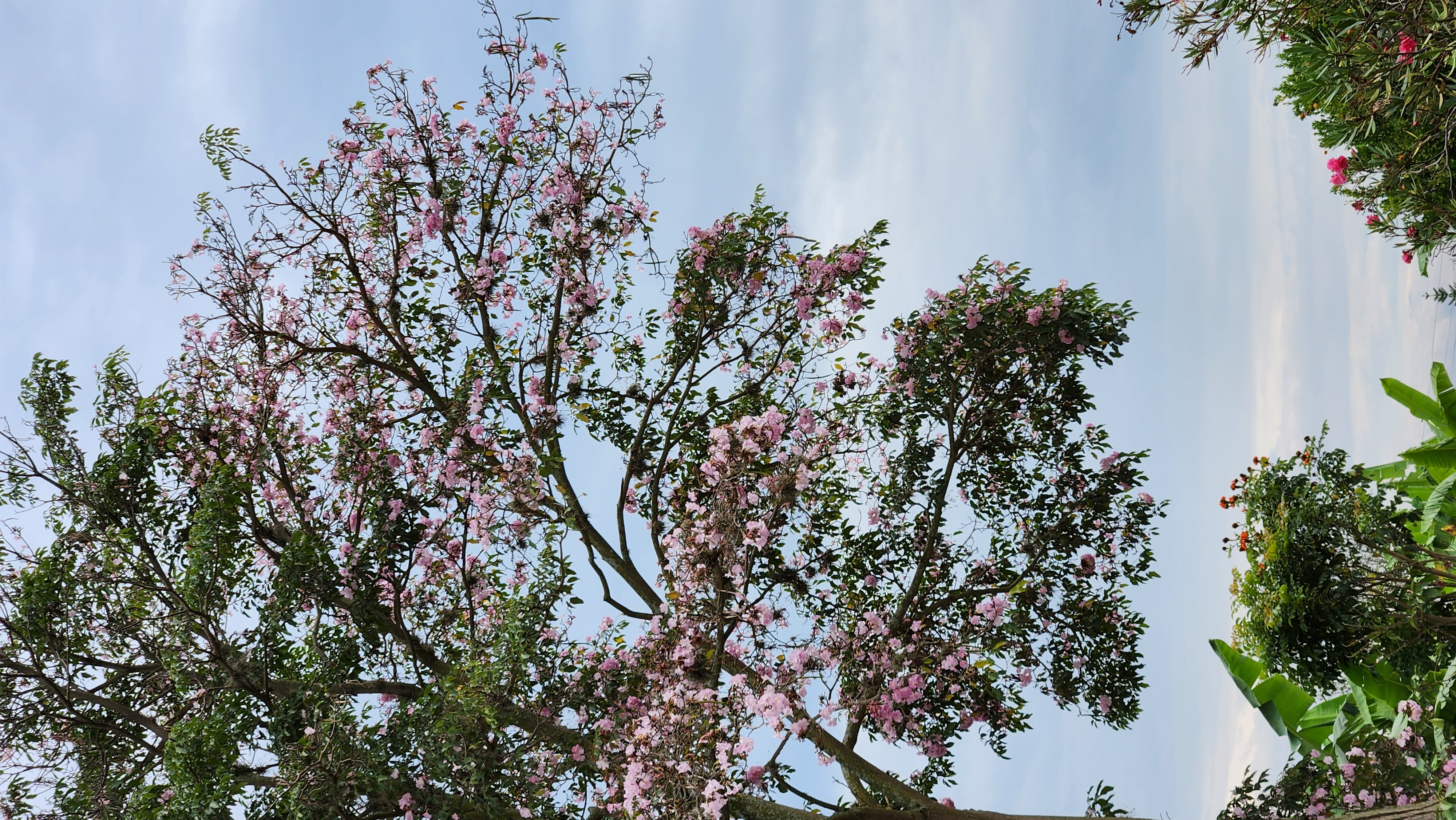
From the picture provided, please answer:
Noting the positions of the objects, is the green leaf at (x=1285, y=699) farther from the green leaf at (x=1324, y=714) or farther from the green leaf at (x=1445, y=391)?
the green leaf at (x=1445, y=391)

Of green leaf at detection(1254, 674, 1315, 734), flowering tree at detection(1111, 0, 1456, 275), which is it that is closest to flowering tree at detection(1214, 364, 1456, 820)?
green leaf at detection(1254, 674, 1315, 734)

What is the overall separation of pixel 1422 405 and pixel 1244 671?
126 inches

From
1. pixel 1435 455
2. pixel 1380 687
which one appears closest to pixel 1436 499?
pixel 1435 455

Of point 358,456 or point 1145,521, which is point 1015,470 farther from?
point 358,456

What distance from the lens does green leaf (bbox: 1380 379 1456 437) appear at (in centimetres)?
902

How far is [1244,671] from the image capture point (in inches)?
378

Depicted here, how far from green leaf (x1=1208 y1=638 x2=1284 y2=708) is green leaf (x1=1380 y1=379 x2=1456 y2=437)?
2951mm

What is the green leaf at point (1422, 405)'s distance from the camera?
29.6 ft

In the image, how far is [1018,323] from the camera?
25.5ft

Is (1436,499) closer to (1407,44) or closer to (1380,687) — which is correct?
(1380,687)

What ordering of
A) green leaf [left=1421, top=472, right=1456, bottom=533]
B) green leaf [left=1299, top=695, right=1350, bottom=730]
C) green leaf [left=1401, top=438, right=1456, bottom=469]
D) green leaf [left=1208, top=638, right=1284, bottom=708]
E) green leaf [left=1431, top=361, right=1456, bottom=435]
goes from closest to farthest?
green leaf [left=1421, top=472, right=1456, bottom=533] → green leaf [left=1401, top=438, right=1456, bottom=469] → green leaf [left=1431, top=361, right=1456, bottom=435] → green leaf [left=1299, top=695, right=1350, bottom=730] → green leaf [left=1208, top=638, right=1284, bottom=708]

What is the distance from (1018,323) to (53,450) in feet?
24.8

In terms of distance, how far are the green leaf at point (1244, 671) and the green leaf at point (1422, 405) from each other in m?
2.95

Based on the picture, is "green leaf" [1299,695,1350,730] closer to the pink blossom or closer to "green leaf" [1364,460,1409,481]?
"green leaf" [1364,460,1409,481]
